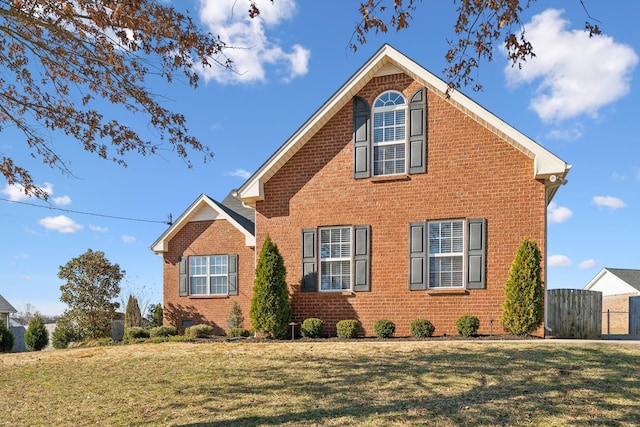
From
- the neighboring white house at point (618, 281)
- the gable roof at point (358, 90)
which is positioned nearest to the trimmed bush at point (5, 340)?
the gable roof at point (358, 90)

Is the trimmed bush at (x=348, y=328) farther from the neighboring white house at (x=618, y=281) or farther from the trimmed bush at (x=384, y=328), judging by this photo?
the neighboring white house at (x=618, y=281)

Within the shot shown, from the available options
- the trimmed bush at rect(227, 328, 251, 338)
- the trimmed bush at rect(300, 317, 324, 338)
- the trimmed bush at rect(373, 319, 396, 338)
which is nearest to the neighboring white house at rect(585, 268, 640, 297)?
the trimmed bush at rect(373, 319, 396, 338)

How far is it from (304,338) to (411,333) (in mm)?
2967

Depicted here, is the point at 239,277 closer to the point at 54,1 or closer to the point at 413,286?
the point at 413,286

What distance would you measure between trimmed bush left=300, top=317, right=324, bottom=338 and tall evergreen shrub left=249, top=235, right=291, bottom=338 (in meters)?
0.54

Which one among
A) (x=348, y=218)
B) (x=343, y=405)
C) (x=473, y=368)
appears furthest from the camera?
(x=348, y=218)

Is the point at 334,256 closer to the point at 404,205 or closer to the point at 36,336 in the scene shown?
the point at 404,205

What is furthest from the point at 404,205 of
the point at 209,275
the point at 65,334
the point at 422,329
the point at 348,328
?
the point at 65,334

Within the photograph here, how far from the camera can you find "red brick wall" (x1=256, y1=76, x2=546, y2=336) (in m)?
13.0

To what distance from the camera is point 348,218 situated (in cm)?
1429

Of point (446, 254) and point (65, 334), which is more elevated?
point (446, 254)

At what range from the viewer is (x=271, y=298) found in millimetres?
14031

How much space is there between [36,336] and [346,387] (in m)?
18.6

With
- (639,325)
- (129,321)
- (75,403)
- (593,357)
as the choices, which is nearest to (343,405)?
(75,403)
